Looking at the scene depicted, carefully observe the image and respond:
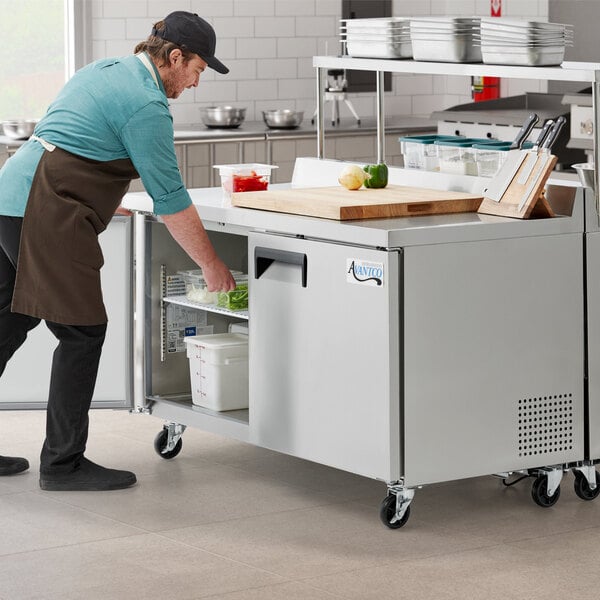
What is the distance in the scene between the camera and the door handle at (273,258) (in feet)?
13.1

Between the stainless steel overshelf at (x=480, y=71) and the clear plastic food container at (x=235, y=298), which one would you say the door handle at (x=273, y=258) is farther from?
the stainless steel overshelf at (x=480, y=71)

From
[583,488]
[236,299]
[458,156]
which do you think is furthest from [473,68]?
[583,488]

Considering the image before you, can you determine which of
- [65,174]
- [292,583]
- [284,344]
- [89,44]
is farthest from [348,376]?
[89,44]

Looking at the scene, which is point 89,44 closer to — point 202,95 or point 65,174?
point 202,95

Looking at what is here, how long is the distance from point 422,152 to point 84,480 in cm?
153

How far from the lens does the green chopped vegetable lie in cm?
451

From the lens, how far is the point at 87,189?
4113 mm

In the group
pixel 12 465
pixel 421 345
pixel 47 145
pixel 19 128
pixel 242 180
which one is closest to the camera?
pixel 421 345

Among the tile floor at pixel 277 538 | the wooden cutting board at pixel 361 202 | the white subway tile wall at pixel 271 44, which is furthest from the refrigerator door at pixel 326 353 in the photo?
the white subway tile wall at pixel 271 44

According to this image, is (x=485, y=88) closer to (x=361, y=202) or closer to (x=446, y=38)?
(x=446, y=38)

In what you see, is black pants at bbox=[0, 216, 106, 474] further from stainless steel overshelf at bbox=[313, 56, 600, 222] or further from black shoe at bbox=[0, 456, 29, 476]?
stainless steel overshelf at bbox=[313, 56, 600, 222]

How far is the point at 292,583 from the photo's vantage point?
11.4ft

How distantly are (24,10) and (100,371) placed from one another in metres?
3.42

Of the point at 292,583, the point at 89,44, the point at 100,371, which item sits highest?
the point at 89,44
